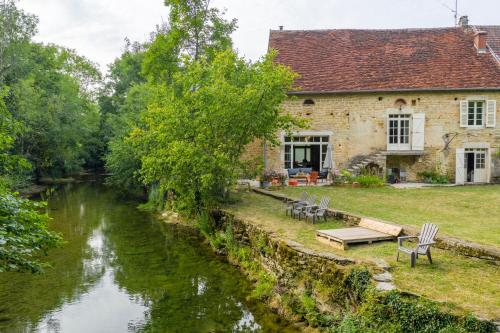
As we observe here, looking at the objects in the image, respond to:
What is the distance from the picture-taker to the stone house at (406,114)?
20266mm

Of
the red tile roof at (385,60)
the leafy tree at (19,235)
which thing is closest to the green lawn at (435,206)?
the red tile roof at (385,60)

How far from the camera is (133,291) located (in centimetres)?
1065

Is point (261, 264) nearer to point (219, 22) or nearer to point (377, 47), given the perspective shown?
point (219, 22)

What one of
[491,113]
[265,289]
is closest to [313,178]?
[491,113]

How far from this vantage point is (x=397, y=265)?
26.3 ft

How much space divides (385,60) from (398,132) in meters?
4.01

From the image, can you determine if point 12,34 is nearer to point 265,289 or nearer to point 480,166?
point 265,289

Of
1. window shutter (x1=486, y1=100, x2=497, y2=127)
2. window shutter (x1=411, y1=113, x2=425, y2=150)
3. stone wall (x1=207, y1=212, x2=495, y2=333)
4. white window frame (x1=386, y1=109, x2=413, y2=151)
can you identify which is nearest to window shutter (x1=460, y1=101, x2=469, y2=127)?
window shutter (x1=486, y1=100, x2=497, y2=127)

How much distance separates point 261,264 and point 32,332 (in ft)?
17.8

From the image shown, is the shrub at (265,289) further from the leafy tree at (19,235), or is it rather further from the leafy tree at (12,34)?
the leafy tree at (12,34)

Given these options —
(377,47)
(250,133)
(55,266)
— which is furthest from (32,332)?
(377,47)

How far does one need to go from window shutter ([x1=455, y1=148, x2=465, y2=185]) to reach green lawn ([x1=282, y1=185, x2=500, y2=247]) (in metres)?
1.06

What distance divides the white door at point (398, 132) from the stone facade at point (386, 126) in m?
0.26

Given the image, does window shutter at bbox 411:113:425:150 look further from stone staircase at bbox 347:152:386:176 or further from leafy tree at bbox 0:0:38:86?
leafy tree at bbox 0:0:38:86
